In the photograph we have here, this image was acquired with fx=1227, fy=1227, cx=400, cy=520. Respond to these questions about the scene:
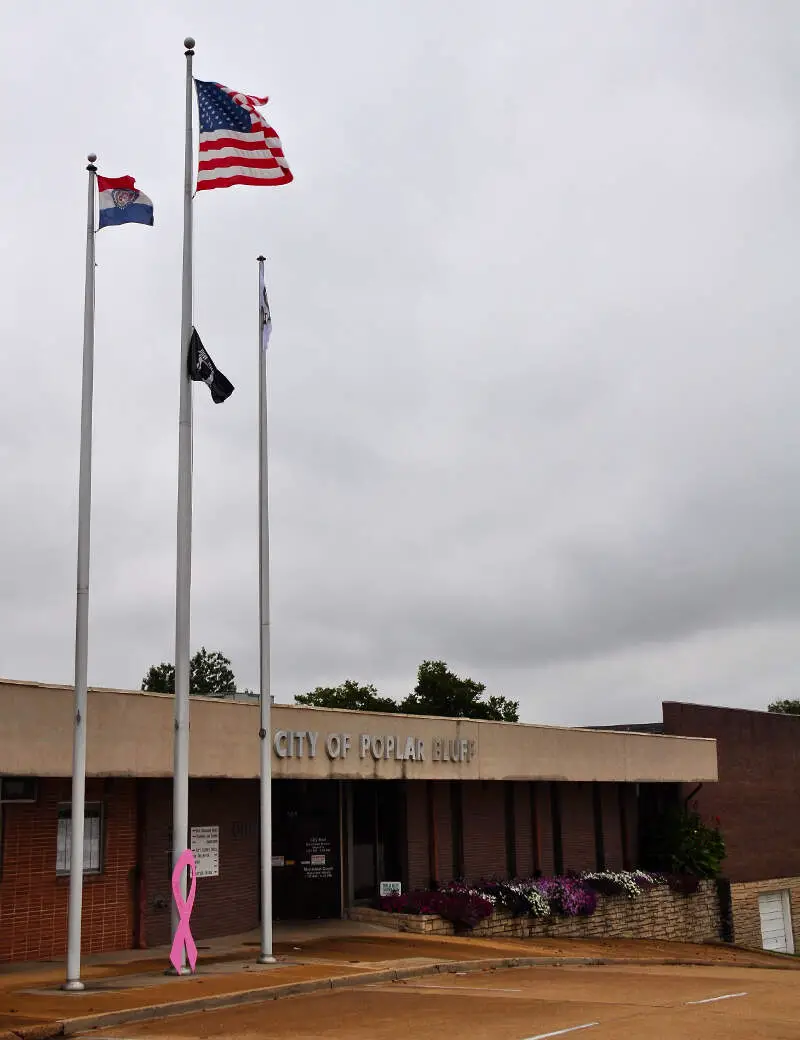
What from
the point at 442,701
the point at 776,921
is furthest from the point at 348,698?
the point at 776,921

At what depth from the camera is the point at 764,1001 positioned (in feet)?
54.2

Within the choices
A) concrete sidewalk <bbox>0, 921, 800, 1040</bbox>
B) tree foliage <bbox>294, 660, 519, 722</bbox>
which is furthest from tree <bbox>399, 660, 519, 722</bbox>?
concrete sidewalk <bbox>0, 921, 800, 1040</bbox>

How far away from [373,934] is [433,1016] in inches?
387

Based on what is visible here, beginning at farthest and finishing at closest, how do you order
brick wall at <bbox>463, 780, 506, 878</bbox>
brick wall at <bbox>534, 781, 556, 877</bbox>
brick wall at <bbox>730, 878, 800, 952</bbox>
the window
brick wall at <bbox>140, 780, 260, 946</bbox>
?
1. brick wall at <bbox>730, 878, 800, 952</bbox>
2. brick wall at <bbox>534, 781, 556, 877</bbox>
3. brick wall at <bbox>463, 780, 506, 878</bbox>
4. brick wall at <bbox>140, 780, 260, 946</bbox>
5. the window

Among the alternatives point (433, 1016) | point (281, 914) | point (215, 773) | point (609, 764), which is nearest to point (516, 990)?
point (433, 1016)

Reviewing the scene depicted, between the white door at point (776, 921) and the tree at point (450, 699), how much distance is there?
44.6m

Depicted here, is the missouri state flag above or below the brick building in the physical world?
above

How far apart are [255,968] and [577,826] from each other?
16591 millimetres

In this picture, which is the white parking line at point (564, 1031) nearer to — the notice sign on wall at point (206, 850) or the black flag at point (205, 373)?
the black flag at point (205, 373)

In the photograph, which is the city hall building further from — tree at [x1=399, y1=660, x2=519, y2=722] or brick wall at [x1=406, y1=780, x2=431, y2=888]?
tree at [x1=399, y1=660, x2=519, y2=722]

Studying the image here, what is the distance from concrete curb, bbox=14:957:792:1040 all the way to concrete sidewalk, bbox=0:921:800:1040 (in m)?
0.01

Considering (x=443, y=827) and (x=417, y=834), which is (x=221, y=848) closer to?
(x=417, y=834)

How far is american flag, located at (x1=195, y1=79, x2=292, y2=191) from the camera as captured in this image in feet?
61.5

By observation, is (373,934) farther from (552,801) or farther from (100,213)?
(100,213)
